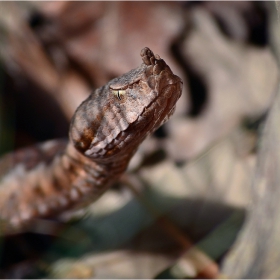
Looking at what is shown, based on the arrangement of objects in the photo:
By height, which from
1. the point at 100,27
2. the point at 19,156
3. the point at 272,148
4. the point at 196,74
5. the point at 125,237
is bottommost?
the point at 125,237

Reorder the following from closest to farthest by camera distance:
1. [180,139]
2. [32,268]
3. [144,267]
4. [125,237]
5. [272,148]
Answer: [272,148] < [144,267] < [125,237] < [32,268] < [180,139]

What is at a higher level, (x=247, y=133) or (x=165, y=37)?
(x=165, y=37)

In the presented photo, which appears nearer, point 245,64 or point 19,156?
point 19,156

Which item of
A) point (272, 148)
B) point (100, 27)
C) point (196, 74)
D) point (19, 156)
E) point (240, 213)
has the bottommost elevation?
point (240, 213)

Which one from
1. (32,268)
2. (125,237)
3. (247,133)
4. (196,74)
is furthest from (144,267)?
(196,74)

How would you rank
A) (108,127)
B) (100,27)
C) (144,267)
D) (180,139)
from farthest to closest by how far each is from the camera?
(100,27)
(180,139)
(144,267)
(108,127)

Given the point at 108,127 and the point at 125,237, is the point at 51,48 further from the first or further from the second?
the point at 108,127

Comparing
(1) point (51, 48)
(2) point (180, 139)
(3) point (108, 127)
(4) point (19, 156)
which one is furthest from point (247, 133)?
(1) point (51, 48)

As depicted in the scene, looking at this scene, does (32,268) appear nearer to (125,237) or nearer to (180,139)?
(125,237)

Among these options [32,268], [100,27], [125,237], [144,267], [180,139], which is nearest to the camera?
[144,267]
